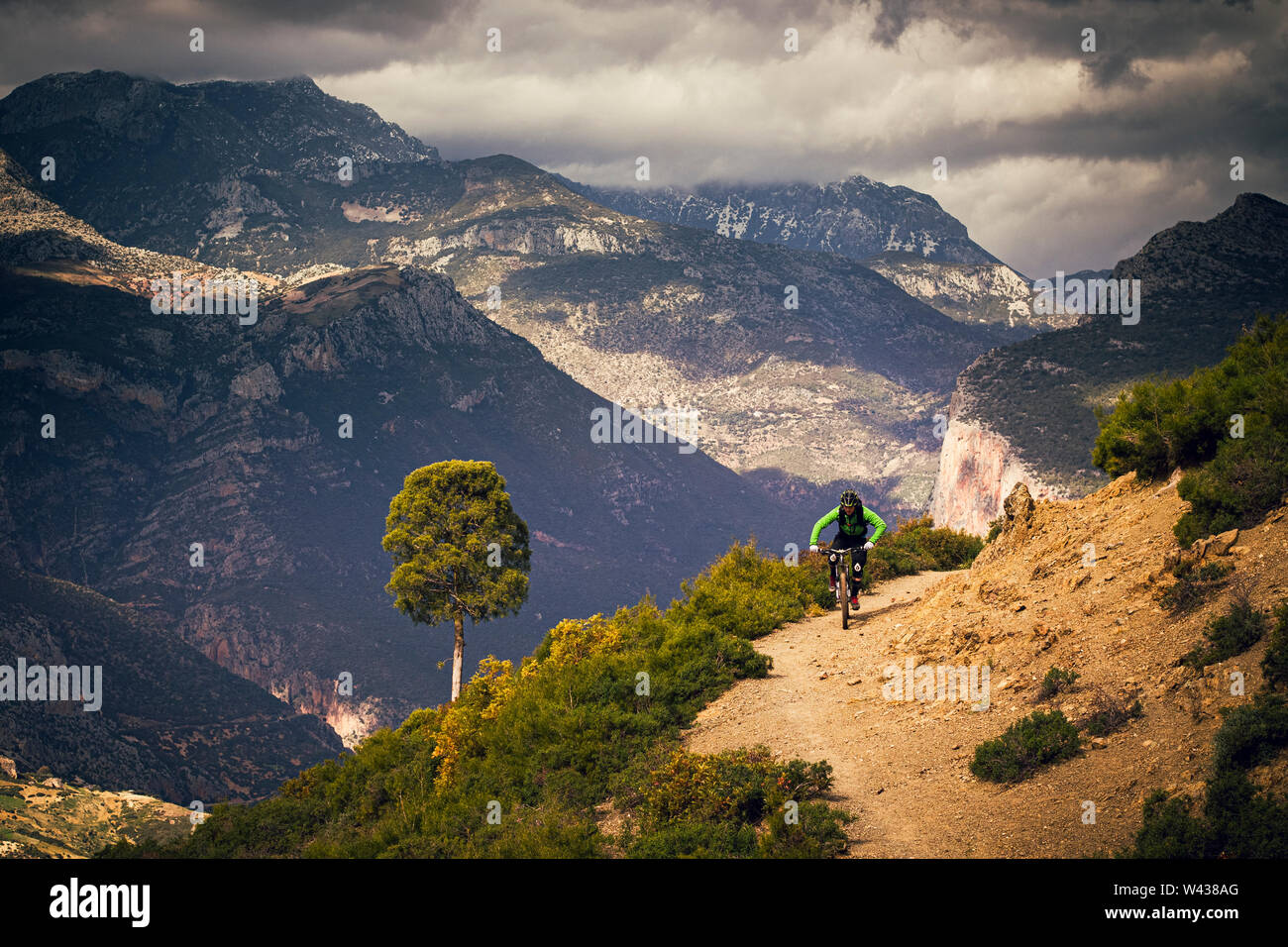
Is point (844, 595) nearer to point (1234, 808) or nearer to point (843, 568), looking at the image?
point (843, 568)

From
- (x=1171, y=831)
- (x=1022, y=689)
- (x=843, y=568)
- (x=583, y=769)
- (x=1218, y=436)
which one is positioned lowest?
(x=583, y=769)

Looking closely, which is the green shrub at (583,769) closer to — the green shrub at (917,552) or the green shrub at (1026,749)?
the green shrub at (1026,749)

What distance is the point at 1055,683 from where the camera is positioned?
15930mm

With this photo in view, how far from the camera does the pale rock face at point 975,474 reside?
15375 centimetres

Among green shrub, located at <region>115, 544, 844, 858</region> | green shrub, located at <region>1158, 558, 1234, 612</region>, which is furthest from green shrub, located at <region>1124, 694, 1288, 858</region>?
green shrub, located at <region>115, 544, 844, 858</region>

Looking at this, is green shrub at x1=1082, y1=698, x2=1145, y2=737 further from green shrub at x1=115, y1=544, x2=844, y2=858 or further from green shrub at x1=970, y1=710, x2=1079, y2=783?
green shrub at x1=115, y1=544, x2=844, y2=858

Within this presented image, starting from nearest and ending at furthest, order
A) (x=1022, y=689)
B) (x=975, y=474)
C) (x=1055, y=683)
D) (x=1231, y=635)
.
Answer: (x=1231, y=635) < (x=1055, y=683) < (x=1022, y=689) < (x=975, y=474)

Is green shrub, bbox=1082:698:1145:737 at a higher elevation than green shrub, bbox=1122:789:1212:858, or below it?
higher

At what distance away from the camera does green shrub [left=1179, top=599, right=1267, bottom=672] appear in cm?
1406

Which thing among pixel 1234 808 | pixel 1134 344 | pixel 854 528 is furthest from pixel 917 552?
pixel 1134 344

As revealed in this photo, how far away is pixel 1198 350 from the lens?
5172 inches

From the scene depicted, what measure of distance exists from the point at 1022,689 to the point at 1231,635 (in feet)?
11.0

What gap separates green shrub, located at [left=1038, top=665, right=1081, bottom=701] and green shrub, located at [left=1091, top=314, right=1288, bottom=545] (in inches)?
142
